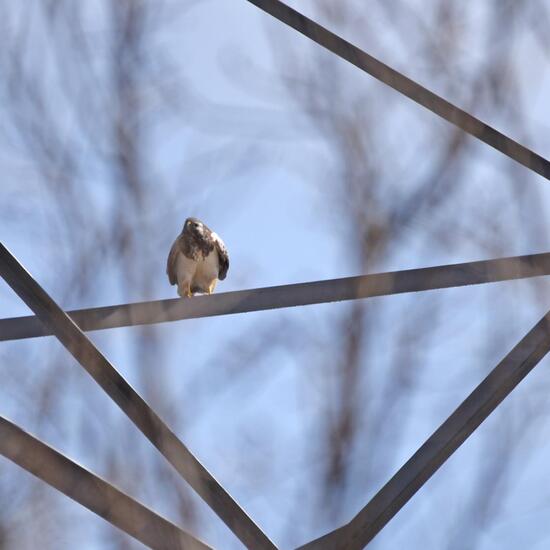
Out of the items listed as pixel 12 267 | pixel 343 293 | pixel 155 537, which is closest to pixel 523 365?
pixel 343 293

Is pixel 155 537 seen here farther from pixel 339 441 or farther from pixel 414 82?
pixel 414 82

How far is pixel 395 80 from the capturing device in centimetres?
436

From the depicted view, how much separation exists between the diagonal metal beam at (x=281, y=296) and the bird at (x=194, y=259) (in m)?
5.47

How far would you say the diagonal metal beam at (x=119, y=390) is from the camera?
3.56 metres

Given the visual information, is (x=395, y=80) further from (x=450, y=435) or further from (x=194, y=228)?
(x=194, y=228)

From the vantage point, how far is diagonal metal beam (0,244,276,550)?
3.56m

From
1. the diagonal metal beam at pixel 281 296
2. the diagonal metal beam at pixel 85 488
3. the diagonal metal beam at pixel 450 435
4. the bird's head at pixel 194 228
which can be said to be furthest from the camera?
the bird's head at pixel 194 228

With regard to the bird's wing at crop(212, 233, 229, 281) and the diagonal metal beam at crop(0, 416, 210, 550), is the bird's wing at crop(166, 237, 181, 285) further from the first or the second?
the diagonal metal beam at crop(0, 416, 210, 550)

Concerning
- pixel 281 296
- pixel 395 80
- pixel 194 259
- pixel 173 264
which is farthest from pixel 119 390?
pixel 173 264

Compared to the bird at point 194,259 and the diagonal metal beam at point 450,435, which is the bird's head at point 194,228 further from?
the diagonal metal beam at point 450,435

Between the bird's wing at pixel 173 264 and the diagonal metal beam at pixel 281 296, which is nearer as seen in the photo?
the diagonal metal beam at pixel 281 296

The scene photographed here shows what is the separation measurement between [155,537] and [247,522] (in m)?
0.46

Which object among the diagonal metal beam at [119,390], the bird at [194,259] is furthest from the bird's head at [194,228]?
the diagonal metal beam at [119,390]

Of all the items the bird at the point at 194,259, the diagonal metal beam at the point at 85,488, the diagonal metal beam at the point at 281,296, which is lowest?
the diagonal metal beam at the point at 85,488
